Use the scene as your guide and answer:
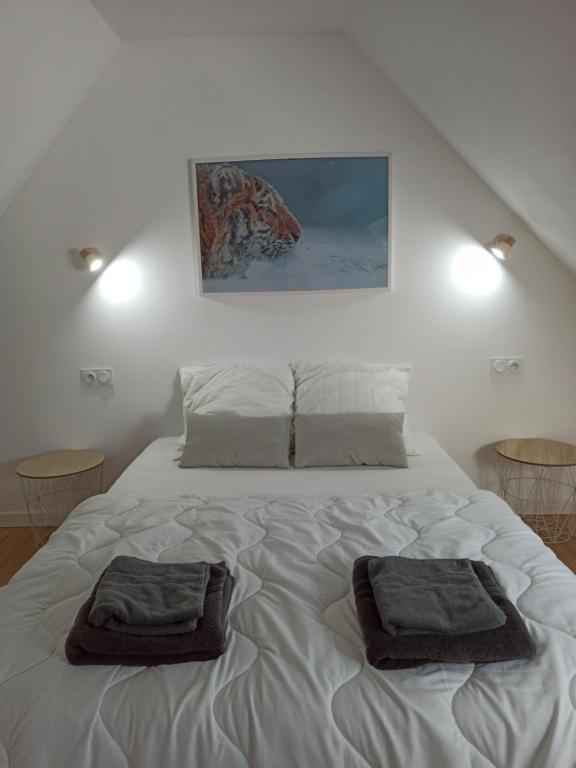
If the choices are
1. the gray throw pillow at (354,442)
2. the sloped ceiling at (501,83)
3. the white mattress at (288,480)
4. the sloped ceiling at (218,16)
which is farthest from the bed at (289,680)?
the sloped ceiling at (218,16)

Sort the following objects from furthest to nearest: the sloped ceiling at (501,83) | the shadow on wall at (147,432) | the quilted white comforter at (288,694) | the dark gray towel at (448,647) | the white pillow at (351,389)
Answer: the shadow on wall at (147,432) < the white pillow at (351,389) < the sloped ceiling at (501,83) < the dark gray towel at (448,647) < the quilted white comforter at (288,694)

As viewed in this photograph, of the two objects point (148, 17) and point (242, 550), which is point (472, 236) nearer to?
point (148, 17)

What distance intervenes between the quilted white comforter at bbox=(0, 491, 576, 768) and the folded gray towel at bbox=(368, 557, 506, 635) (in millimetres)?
81

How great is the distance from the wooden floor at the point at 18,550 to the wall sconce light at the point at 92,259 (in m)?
1.47

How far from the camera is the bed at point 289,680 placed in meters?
1.10

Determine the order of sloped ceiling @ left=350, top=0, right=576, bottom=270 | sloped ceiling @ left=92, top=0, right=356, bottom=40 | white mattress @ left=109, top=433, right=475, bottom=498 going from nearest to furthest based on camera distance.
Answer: sloped ceiling @ left=350, top=0, right=576, bottom=270
white mattress @ left=109, top=433, right=475, bottom=498
sloped ceiling @ left=92, top=0, right=356, bottom=40

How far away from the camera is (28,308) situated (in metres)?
3.00

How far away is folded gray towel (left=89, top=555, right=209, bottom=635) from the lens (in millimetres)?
1299

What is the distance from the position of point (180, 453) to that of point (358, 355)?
1.03 m

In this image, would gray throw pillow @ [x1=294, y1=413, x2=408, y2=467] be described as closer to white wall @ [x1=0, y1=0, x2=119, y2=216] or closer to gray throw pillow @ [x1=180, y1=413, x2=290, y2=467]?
gray throw pillow @ [x1=180, y1=413, x2=290, y2=467]

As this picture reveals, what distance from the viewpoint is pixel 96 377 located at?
10.0ft

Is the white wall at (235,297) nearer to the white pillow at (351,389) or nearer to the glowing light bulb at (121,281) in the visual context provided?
the glowing light bulb at (121,281)

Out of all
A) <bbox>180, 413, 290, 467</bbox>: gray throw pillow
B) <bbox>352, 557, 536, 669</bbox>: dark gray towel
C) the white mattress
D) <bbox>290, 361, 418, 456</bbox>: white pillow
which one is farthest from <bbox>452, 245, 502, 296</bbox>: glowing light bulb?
<bbox>352, 557, 536, 669</bbox>: dark gray towel

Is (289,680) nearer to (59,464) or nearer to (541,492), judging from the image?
(59,464)
